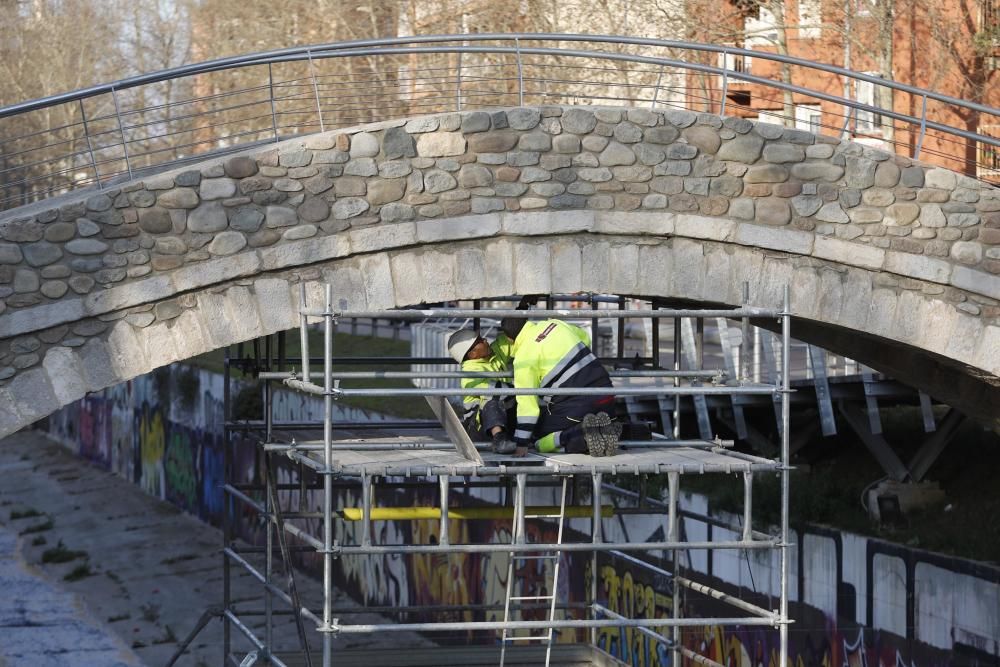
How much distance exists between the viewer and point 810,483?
13.5 metres

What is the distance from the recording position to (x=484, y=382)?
9.32 metres

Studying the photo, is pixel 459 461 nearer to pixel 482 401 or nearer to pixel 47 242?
pixel 482 401

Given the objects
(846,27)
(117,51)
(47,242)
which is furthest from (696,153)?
(117,51)

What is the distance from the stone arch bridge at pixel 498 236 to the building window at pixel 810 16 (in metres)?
10.5

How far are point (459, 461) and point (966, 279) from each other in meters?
4.19

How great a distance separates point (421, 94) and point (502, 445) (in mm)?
19152

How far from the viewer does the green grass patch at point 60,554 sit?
24.4m

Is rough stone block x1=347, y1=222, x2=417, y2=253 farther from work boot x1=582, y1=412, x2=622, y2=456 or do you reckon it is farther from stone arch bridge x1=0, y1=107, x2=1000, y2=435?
work boot x1=582, y1=412, x2=622, y2=456

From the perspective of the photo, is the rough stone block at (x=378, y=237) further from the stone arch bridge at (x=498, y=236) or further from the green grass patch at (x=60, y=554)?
the green grass patch at (x=60, y=554)

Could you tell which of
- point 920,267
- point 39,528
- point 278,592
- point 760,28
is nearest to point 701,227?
point 920,267

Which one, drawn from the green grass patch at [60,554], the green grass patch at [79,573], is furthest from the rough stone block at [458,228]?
the green grass patch at [60,554]

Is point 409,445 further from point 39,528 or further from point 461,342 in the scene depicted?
point 39,528

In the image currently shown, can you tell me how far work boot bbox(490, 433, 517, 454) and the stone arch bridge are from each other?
178 centimetres

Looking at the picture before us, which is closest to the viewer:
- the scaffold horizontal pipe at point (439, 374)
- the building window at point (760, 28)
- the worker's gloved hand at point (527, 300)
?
the scaffold horizontal pipe at point (439, 374)
